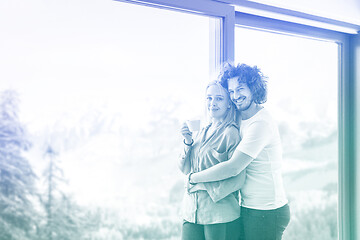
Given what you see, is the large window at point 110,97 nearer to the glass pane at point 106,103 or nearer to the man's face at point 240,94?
the glass pane at point 106,103

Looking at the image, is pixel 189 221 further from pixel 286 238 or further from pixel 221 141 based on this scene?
pixel 286 238

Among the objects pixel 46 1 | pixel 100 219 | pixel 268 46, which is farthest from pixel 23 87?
pixel 268 46

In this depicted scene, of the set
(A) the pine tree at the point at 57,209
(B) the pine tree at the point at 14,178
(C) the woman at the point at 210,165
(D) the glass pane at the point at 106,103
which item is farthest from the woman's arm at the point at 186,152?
(B) the pine tree at the point at 14,178

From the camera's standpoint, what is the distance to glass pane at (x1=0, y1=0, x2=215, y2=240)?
143 centimetres

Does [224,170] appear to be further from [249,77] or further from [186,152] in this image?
[249,77]

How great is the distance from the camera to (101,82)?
1.56 m

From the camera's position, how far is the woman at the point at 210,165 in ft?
5.10

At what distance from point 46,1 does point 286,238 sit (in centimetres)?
165

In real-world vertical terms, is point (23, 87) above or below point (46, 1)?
below

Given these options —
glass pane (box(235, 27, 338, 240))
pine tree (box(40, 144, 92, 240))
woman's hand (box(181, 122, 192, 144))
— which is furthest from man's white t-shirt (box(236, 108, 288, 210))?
pine tree (box(40, 144, 92, 240))

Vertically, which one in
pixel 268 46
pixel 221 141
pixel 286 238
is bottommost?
pixel 286 238

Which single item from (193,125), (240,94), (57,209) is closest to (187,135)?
(193,125)

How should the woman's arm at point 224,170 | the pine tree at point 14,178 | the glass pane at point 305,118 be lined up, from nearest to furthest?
the pine tree at point 14,178, the woman's arm at point 224,170, the glass pane at point 305,118

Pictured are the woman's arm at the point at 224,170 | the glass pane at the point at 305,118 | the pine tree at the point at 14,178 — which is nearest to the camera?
the pine tree at the point at 14,178
